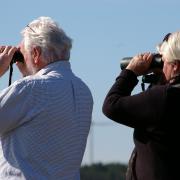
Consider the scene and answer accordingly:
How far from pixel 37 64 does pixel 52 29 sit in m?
0.25

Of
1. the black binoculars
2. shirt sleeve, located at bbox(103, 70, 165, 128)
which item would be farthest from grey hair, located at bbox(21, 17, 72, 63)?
shirt sleeve, located at bbox(103, 70, 165, 128)

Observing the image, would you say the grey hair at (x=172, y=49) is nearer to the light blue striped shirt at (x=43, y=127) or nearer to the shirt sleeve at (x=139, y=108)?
the shirt sleeve at (x=139, y=108)

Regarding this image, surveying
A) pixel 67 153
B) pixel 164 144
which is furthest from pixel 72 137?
pixel 164 144

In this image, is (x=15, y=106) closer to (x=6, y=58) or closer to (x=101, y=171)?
(x=6, y=58)

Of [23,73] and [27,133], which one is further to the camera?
[23,73]

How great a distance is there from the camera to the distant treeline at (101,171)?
53438 mm

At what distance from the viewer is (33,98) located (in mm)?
7699

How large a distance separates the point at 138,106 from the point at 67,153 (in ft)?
1.83

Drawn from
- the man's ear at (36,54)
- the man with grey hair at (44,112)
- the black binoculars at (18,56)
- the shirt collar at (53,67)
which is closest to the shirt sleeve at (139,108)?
the man with grey hair at (44,112)

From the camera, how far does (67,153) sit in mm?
7824

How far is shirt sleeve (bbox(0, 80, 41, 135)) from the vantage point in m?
7.61

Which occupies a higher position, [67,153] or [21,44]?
[21,44]

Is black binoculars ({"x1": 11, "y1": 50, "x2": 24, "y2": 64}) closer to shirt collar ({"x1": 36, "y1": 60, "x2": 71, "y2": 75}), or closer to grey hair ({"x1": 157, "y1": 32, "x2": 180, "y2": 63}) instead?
shirt collar ({"x1": 36, "y1": 60, "x2": 71, "y2": 75})

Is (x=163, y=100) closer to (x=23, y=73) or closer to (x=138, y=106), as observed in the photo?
(x=138, y=106)
